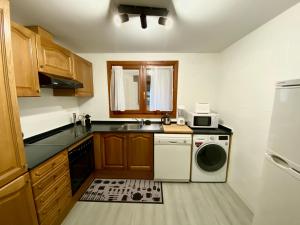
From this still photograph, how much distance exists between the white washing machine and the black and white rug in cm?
70

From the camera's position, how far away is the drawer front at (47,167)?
125cm

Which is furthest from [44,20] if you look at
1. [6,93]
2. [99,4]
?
[6,93]

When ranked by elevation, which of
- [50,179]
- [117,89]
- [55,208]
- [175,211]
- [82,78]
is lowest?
[175,211]

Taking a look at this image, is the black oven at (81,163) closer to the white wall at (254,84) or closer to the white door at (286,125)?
the white door at (286,125)

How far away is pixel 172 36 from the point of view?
6.68ft

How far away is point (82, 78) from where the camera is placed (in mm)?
2469

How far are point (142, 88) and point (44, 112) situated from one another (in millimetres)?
1683

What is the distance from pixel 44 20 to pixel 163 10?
4.20ft

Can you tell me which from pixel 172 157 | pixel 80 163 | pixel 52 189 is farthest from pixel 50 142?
pixel 172 157

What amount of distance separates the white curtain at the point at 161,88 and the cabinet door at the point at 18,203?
218 cm

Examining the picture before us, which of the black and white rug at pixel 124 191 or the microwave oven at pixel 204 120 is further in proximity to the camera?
the microwave oven at pixel 204 120

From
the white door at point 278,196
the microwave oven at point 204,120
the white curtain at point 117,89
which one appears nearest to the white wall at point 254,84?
the microwave oven at point 204,120

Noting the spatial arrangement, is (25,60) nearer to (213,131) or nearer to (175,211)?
(175,211)

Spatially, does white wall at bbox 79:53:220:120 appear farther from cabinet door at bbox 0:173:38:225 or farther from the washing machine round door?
cabinet door at bbox 0:173:38:225
